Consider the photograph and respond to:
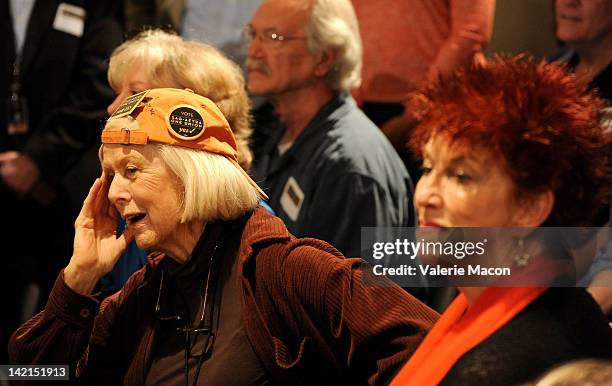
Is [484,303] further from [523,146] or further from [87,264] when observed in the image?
[87,264]

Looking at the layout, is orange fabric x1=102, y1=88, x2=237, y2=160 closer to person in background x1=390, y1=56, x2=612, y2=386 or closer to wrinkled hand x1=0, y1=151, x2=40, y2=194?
person in background x1=390, y1=56, x2=612, y2=386

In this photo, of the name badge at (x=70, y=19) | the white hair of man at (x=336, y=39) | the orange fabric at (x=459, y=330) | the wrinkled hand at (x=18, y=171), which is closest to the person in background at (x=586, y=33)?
the white hair of man at (x=336, y=39)

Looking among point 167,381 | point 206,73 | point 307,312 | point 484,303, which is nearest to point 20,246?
point 206,73

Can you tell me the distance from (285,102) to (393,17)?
16.5 inches

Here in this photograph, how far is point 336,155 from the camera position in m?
3.00

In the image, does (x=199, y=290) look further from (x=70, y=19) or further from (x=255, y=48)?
(x=70, y=19)

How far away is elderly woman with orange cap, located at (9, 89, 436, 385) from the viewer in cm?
213

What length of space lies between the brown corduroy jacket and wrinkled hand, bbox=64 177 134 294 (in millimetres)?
37

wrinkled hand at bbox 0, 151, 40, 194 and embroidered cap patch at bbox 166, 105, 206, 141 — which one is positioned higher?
embroidered cap patch at bbox 166, 105, 206, 141

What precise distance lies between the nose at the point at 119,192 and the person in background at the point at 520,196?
0.72 metres

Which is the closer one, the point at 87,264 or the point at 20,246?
the point at 87,264

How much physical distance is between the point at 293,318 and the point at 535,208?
0.61 m

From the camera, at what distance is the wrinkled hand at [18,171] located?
11.2ft

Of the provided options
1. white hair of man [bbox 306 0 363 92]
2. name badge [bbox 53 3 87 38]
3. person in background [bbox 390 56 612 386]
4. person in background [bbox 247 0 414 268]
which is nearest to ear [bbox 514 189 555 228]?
person in background [bbox 390 56 612 386]
